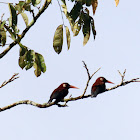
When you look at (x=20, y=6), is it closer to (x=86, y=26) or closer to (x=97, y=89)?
(x=86, y=26)

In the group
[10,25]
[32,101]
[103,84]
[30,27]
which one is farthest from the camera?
[103,84]

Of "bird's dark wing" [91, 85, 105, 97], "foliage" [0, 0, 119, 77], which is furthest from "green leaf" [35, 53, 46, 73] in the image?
"bird's dark wing" [91, 85, 105, 97]

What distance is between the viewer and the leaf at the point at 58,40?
3951mm

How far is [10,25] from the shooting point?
3.91 meters

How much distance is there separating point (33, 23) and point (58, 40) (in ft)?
1.25

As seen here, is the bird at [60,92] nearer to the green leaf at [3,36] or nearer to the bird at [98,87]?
the bird at [98,87]

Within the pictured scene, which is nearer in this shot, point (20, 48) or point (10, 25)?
point (10, 25)

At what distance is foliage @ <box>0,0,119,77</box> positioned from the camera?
3965 mm

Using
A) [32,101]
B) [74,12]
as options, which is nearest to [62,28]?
[74,12]

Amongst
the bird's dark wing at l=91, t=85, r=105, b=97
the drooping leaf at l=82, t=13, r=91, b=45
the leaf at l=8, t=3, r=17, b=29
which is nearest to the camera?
A: the leaf at l=8, t=3, r=17, b=29

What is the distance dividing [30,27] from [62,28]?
1.17ft

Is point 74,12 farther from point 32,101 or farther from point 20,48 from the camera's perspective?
point 32,101

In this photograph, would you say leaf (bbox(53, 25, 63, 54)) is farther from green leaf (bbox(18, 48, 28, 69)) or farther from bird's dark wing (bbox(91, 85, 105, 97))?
bird's dark wing (bbox(91, 85, 105, 97))

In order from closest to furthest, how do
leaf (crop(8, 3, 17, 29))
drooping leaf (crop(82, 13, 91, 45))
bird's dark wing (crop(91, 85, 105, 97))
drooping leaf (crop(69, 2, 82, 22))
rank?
1. leaf (crop(8, 3, 17, 29))
2. drooping leaf (crop(69, 2, 82, 22))
3. drooping leaf (crop(82, 13, 91, 45))
4. bird's dark wing (crop(91, 85, 105, 97))
